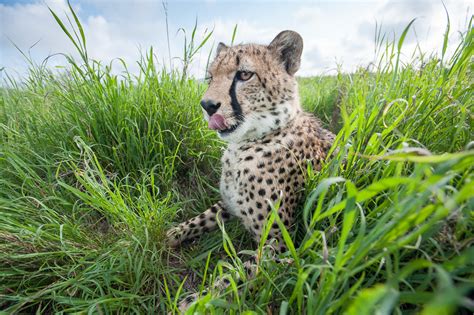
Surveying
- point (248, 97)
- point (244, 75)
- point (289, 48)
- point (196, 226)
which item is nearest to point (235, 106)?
point (248, 97)

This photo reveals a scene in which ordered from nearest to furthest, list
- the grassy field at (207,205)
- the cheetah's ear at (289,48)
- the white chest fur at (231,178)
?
1. the grassy field at (207,205)
2. the white chest fur at (231,178)
3. the cheetah's ear at (289,48)

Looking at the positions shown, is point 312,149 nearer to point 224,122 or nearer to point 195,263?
point 224,122

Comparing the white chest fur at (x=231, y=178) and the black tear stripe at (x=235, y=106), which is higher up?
the black tear stripe at (x=235, y=106)

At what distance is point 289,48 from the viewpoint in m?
1.89

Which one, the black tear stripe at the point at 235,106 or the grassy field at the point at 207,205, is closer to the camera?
the grassy field at the point at 207,205

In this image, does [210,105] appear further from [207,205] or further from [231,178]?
[207,205]

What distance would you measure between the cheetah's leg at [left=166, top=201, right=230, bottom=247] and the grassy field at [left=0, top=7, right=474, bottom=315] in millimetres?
68

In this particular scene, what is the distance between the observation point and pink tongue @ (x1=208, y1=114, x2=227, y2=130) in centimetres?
166

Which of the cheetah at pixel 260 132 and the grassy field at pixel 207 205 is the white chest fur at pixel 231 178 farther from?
the grassy field at pixel 207 205

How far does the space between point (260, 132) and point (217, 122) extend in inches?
10.4

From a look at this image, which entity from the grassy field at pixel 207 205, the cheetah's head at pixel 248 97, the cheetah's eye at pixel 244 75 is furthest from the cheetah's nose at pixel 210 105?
the grassy field at pixel 207 205

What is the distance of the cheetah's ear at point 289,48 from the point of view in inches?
73.8

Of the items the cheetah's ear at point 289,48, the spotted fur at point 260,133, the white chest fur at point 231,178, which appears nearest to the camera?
the spotted fur at point 260,133

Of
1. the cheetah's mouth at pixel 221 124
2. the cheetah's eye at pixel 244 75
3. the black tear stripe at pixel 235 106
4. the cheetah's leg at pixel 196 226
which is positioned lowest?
the cheetah's leg at pixel 196 226
